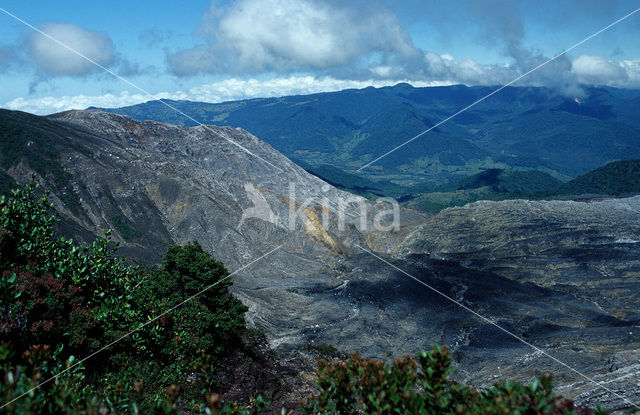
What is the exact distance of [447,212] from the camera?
2916 inches

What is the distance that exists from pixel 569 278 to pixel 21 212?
52.0 metres

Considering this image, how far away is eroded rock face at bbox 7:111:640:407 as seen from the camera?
3234 centimetres

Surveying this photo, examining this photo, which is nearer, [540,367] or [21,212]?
[21,212]

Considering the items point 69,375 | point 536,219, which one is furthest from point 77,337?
point 536,219

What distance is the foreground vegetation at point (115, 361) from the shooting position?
5410mm

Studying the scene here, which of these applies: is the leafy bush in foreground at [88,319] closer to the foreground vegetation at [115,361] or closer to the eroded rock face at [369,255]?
the foreground vegetation at [115,361]

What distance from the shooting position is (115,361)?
1040 cm

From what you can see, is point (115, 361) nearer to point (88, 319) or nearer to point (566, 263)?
point (88, 319)

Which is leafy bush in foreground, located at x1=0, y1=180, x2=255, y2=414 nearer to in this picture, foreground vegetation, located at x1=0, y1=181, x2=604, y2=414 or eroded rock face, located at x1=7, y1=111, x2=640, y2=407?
foreground vegetation, located at x1=0, y1=181, x2=604, y2=414

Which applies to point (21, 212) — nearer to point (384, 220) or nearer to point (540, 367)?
point (540, 367)

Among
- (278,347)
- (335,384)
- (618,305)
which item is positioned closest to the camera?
(335,384)

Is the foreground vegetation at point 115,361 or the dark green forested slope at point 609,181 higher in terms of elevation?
the dark green forested slope at point 609,181

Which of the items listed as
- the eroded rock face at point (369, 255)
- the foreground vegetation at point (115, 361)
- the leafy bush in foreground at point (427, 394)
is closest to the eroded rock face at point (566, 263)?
the eroded rock face at point (369, 255)

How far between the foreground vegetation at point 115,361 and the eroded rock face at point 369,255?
1689 cm
